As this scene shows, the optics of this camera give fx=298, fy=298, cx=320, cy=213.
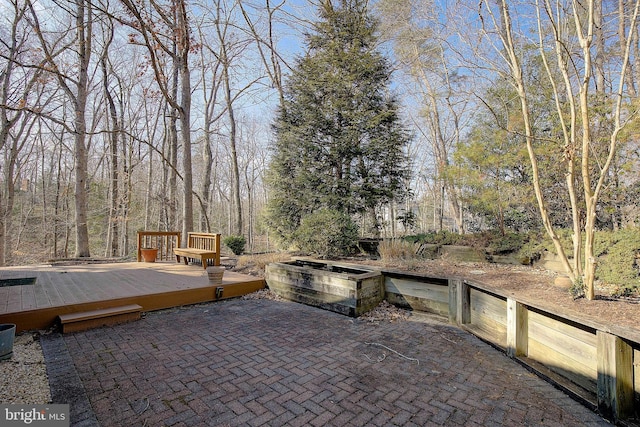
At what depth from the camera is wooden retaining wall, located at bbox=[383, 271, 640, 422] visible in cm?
181

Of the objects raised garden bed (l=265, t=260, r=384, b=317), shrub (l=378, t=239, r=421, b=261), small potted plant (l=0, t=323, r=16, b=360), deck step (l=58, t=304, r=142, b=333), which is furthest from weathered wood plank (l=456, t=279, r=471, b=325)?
small potted plant (l=0, t=323, r=16, b=360)

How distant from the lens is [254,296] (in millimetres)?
5035

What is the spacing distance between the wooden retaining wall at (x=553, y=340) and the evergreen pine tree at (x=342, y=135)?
12.8 feet

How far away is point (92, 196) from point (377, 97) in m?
15.1

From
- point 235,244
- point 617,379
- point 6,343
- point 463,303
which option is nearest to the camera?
point 617,379

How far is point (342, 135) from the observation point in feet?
24.7

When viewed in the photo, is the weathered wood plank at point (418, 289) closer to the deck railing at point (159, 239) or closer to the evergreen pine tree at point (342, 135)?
the evergreen pine tree at point (342, 135)

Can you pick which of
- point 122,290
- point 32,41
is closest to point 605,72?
point 122,290

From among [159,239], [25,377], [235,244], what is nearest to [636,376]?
[25,377]

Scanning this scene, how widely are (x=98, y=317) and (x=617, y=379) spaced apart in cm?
462

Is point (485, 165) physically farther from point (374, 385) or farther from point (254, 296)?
point (374, 385)

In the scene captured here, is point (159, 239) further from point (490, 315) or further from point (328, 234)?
point (490, 315)

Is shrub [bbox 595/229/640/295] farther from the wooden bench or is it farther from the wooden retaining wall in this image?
the wooden bench

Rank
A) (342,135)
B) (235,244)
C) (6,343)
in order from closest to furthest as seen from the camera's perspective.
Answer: (6,343) → (342,135) → (235,244)
